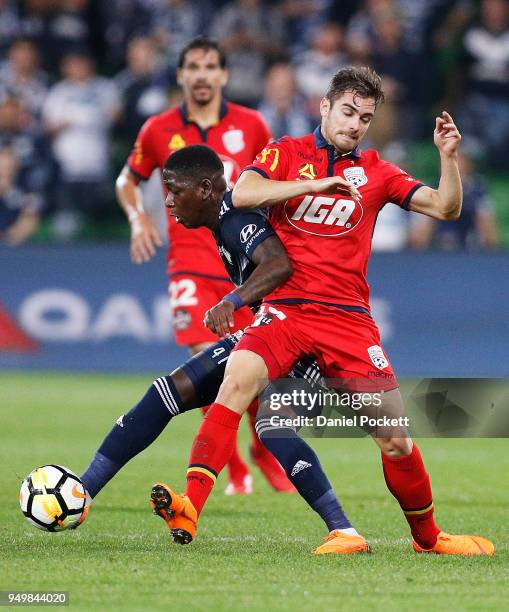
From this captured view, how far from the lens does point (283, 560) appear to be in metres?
5.29

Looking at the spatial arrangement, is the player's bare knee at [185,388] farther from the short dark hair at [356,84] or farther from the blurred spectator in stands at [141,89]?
the blurred spectator in stands at [141,89]

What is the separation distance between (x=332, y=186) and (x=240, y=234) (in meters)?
0.49

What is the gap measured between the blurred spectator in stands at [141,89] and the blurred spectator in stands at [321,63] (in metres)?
1.71

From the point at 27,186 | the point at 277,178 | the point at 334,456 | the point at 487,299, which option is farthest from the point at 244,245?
the point at 27,186

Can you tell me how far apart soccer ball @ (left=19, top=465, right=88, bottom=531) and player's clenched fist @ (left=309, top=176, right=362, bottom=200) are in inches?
64.7

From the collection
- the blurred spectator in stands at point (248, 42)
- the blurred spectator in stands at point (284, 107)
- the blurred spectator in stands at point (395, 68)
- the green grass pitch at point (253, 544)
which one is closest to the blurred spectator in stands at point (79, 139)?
the blurred spectator in stands at point (248, 42)

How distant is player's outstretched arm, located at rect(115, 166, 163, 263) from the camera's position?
7641 millimetres

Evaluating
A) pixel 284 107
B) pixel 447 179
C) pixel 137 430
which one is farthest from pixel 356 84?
pixel 284 107

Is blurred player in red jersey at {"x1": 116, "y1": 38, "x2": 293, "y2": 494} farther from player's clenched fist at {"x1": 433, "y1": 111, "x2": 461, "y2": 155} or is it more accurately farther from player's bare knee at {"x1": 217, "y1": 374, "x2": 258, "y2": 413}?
player's clenched fist at {"x1": 433, "y1": 111, "x2": 461, "y2": 155}

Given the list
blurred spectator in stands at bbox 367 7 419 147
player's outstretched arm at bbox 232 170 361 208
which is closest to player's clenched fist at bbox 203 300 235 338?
player's outstretched arm at bbox 232 170 361 208

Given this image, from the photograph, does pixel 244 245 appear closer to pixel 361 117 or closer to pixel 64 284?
pixel 361 117

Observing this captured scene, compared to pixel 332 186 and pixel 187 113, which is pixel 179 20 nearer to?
pixel 187 113

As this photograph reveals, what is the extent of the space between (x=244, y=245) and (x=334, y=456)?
14.0 feet

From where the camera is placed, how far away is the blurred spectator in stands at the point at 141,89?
606 inches
